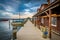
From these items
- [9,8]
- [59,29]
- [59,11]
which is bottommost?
[59,29]

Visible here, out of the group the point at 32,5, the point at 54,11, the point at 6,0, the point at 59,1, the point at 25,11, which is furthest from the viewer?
the point at 25,11

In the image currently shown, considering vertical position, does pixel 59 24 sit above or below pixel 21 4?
below

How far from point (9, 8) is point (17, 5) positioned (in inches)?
84.9

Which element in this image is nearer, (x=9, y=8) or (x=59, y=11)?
(x=59, y=11)

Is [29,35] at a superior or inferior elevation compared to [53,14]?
inferior

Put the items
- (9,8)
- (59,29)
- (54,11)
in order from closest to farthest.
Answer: (59,29) → (54,11) → (9,8)

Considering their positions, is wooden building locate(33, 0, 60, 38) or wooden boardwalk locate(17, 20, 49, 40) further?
wooden boardwalk locate(17, 20, 49, 40)

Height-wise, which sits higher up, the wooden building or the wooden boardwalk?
the wooden building

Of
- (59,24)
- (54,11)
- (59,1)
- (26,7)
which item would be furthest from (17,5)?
(59,1)

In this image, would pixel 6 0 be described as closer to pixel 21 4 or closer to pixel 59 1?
pixel 21 4

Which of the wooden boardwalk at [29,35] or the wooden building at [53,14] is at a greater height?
the wooden building at [53,14]

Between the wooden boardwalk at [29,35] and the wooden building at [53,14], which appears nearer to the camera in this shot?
the wooden building at [53,14]

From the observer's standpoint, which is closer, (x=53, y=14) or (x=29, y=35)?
(x=53, y=14)

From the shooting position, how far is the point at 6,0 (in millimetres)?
20703
